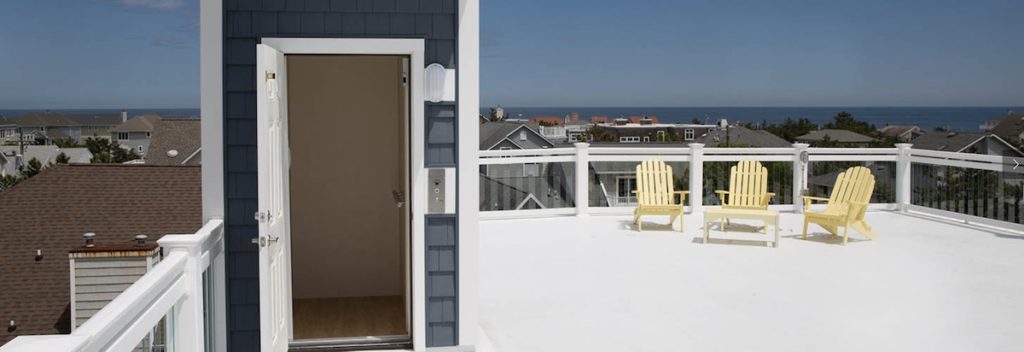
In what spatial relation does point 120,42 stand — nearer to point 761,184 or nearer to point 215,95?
point 761,184

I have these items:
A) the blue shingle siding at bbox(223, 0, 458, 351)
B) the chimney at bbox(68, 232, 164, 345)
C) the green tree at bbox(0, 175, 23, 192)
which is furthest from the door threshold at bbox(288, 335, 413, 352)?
the green tree at bbox(0, 175, 23, 192)

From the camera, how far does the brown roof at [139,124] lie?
30.8m

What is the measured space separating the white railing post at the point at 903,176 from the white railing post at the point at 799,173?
1.15m

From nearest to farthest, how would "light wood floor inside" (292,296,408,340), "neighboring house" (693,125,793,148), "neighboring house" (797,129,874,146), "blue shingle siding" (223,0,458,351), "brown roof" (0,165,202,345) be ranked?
"blue shingle siding" (223,0,458,351) → "light wood floor inside" (292,296,408,340) → "neighboring house" (693,125,793,148) → "neighboring house" (797,129,874,146) → "brown roof" (0,165,202,345)

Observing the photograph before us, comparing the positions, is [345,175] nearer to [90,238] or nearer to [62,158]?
[90,238]

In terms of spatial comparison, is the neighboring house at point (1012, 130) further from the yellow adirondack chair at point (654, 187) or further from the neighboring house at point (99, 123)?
the neighboring house at point (99, 123)

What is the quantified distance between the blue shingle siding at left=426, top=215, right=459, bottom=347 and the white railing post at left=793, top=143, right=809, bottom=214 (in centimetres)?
742

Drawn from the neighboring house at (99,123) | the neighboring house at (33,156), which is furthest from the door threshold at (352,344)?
the neighboring house at (99,123)

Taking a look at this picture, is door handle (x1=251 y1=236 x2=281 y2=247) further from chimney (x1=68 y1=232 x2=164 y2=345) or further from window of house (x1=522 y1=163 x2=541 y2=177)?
Result: chimney (x1=68 y1=232 x2=164 y2=345)

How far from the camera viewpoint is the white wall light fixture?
4.93 meters

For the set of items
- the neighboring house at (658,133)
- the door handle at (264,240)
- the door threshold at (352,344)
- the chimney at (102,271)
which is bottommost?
the chimney at (102,271)

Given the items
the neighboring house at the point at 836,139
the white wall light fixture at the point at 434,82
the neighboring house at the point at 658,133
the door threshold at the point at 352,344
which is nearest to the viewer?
the white wall light fixture at the point at 434,82

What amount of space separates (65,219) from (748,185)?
1898cm

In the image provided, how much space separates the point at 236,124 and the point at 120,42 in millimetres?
41145
